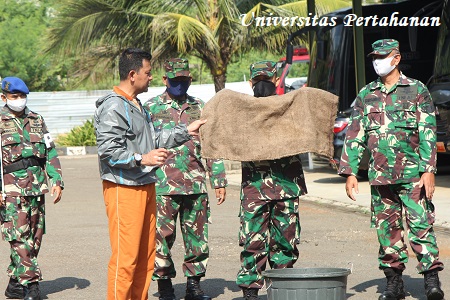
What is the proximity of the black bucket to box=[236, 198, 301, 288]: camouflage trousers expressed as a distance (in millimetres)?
1334

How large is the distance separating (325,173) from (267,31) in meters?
6.40

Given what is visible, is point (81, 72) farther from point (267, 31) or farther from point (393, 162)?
point (393, 162)

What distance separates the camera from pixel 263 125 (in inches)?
288

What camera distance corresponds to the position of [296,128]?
732 cm

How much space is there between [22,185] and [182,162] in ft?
4.68

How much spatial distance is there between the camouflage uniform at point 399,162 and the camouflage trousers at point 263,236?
644mm

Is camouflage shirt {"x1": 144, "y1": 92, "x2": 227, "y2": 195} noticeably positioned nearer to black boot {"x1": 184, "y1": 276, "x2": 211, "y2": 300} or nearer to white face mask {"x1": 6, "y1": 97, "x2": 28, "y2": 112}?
black boot {"x1": 184, "y1": 276, "x2": 211, "y2": 300}

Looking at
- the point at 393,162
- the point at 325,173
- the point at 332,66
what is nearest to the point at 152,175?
the point at 393,162

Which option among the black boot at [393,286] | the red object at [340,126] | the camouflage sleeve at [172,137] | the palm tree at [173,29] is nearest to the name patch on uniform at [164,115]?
the camouflage sleeve at [172,137]

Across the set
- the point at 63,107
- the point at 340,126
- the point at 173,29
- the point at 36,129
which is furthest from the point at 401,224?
the point at 63,107

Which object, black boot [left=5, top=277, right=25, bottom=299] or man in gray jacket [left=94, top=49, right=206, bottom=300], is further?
black boot [left=5, top=277, right=25, bottom=299]

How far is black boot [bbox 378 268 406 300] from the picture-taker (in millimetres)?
7637

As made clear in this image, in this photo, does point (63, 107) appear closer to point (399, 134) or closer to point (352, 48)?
point (352, 48)

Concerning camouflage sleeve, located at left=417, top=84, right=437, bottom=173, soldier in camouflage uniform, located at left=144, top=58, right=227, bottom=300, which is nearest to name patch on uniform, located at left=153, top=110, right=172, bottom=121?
soldier in camouflage uniform, located at left=144, top=58, right=227, bottom=300
